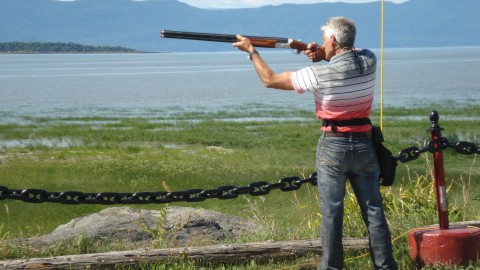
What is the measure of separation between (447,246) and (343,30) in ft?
6.94

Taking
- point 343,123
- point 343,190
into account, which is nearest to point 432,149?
point 343,190

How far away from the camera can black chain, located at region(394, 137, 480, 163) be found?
8.09 m

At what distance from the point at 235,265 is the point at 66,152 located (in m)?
17.0

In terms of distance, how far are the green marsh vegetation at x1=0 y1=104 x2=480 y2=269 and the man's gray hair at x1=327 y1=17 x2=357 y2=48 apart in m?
2.11

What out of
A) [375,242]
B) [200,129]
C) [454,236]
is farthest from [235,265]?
[200,129]

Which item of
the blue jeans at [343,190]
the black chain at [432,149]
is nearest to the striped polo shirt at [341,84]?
the blue jeans at [343,190]

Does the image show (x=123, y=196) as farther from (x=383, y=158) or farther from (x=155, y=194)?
(x=383, y=158)

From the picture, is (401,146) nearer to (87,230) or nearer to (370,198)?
(87,230)

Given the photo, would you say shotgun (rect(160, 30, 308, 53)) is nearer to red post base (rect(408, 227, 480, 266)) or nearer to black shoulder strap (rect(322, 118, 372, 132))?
black shoulder strap (rect(322, 118, 372, 132))

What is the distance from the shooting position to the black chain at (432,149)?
318 inches

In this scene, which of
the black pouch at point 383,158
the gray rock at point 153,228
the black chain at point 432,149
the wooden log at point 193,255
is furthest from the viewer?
the gray rock at point 153,228

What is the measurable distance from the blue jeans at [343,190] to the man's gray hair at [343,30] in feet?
2.25

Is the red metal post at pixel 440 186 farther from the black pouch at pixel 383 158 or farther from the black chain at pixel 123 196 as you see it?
the black chain at pixel 123 196

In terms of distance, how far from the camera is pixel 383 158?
7.06m
